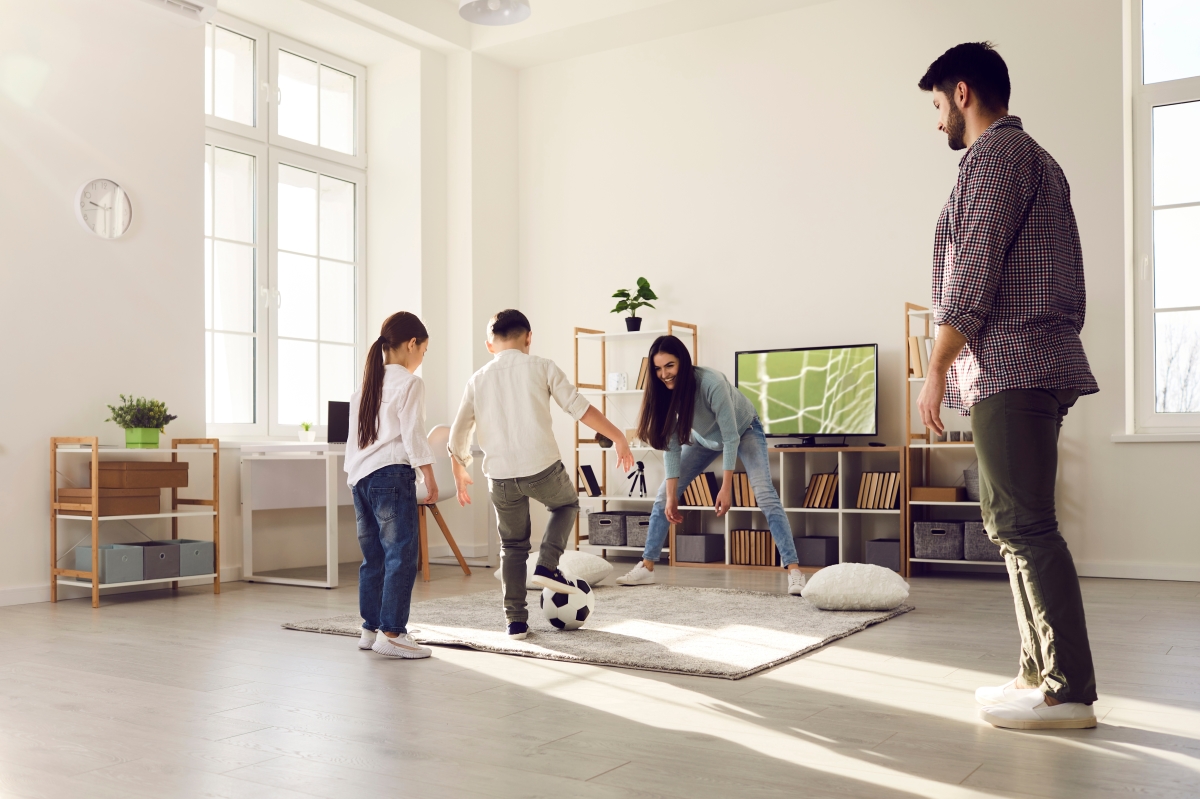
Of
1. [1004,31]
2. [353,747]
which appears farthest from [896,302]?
[353,747]

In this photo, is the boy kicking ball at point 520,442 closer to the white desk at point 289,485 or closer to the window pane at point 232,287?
the white desk at point 289,485

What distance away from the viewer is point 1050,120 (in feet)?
17.4

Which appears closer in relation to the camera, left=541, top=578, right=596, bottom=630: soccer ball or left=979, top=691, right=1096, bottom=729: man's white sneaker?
left=979, top=691, right=1096, bottom=729: man's white sneaker

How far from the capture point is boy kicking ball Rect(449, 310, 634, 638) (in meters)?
3.34

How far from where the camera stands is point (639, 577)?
4.92 metres

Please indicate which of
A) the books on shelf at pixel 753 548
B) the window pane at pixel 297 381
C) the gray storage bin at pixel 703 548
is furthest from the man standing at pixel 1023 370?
the window pane at pixel 297 381

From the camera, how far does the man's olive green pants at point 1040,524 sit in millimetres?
2213

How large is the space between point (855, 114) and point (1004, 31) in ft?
2.82

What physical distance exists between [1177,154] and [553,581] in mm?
4032

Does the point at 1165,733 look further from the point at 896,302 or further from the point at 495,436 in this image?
the point at 896,302

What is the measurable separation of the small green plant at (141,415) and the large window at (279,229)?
0.96 meters

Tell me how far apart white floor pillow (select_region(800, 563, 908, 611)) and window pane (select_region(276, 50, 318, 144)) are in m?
4.23

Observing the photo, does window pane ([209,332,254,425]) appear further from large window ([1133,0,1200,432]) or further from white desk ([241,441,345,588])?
large window ([1133,0,1200,432])

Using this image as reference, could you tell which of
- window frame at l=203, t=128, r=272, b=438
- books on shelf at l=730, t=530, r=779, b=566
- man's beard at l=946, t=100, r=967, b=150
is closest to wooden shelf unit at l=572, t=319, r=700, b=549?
books on shelf at l=730, t=530, r=779, b=566
